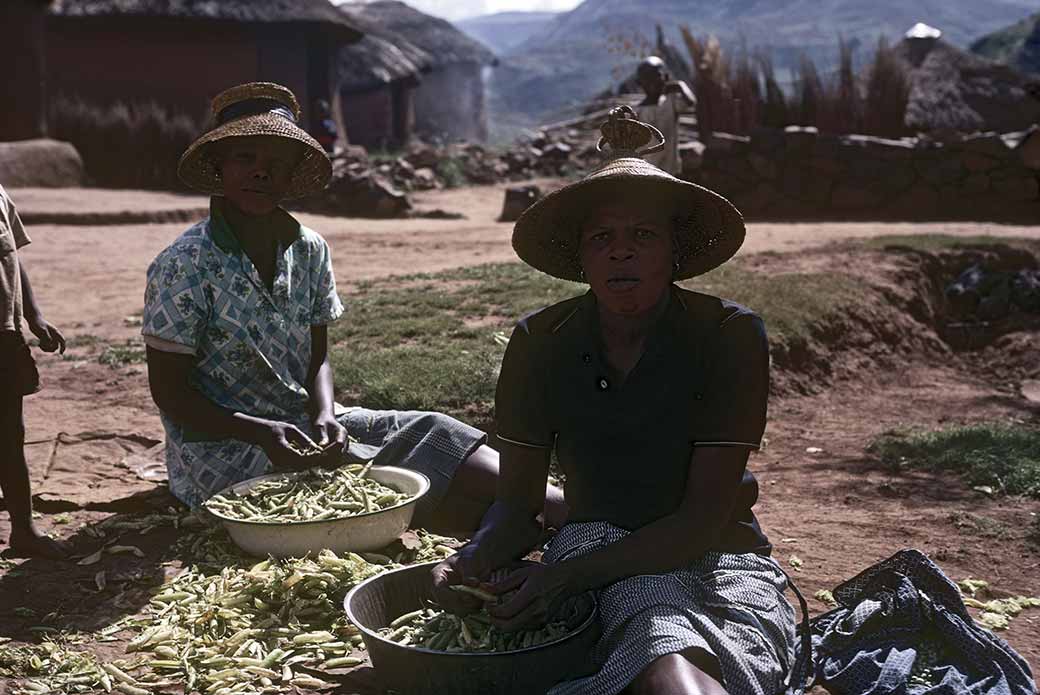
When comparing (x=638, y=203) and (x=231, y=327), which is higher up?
(x=638, y=203)

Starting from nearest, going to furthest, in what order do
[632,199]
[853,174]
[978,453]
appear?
[632,199] < [978,453] < [853,174]

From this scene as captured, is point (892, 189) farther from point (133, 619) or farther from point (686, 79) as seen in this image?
point (133, 619)

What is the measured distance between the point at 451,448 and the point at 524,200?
11096 mm

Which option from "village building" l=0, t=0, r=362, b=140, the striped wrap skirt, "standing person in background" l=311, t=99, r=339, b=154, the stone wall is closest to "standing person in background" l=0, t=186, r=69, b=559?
the striped wrap skirt

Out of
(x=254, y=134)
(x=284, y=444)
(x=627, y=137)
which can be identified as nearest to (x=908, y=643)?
(x=627, y=137)

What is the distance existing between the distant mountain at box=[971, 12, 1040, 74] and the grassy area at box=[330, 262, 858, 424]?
25187mm

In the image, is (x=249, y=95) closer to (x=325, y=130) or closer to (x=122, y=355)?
(x=122, y=355)

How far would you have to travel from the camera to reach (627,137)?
111 inches

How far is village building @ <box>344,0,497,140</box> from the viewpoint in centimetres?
3494

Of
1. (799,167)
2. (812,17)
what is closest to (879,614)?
(799,167)

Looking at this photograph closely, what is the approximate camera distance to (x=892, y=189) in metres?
14.0

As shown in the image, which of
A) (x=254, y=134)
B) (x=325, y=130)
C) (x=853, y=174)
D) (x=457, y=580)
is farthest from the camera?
(x=325, y=130)

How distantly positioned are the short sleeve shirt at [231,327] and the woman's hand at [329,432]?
5.2 inches

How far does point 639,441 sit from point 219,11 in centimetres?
1952
